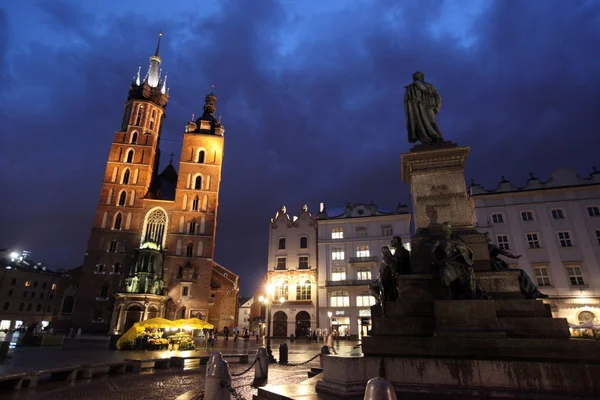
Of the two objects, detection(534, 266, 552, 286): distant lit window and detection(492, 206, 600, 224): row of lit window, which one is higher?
detection(492, 206, 600, 224): row of lit window

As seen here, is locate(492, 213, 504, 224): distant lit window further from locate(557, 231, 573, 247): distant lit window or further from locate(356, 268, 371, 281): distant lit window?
locate(356, 268, 371, 281): distant lit window

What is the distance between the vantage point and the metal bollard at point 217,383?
185 inches

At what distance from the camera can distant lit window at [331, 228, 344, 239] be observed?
3961 centimetres

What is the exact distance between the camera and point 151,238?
4644 centimetres

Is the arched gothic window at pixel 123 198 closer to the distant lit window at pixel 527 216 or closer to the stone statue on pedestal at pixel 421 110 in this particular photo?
the stone statue on pedestal at pixel 421 110

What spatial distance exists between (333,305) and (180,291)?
20.8 metres

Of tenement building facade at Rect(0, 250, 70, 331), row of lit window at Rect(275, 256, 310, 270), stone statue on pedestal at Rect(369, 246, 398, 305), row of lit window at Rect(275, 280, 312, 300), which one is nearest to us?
stone statue on pedestal at Rect(369, 246, 398, 305)

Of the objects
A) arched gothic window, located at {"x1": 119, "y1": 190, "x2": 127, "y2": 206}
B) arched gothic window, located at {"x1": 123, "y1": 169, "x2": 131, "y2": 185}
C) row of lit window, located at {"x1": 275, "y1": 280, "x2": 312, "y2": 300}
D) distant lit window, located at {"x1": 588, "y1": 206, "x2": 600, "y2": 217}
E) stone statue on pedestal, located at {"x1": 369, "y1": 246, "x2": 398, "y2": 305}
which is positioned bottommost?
stone statue on pedestal, located at {"x1": 369, "y1": 246, "x2": 398, "y2": 305}

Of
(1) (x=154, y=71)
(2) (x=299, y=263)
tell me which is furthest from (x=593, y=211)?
(1) (x=154, y=71)

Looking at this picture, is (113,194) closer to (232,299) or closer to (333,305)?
(232,299)

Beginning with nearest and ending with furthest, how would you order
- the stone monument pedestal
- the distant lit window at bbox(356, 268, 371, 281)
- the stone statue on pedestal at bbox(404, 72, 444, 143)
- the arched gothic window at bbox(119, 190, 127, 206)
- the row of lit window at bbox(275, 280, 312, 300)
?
→ 1. the stone monument pedestal
2. the stone statue on pedestal at bbox(404, 72, 444, 143)
3. the distant lit window at bbox(356, 268, 371, 281)
4. the row of lit window at bbox(275, 280, 312, 300)
5. the arched gothic window at bbox(119, 190, 127, 206)

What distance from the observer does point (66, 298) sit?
47.5 meters

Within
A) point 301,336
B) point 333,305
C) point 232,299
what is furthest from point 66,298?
point 333,305

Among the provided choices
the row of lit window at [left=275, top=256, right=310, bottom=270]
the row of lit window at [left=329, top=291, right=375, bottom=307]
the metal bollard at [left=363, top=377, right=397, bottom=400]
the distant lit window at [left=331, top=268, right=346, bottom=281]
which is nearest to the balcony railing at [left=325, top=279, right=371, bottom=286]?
the distant lit window at [left=331, top=268, right=346, bottom=281]
